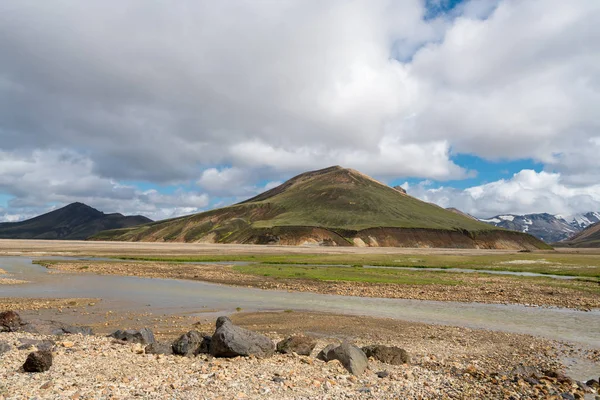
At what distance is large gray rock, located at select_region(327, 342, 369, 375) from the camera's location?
17372 mm

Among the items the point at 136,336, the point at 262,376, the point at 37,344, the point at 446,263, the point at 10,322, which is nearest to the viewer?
the point at 262,376

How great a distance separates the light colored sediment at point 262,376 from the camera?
1426 centimetres

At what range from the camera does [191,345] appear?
64.1 feet

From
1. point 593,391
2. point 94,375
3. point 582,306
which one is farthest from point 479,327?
point 94,375

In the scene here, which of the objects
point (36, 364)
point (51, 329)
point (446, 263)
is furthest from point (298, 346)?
point (446, 263)

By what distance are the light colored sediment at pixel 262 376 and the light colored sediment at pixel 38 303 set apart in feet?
43.6

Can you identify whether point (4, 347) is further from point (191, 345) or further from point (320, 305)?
point (320, 305)

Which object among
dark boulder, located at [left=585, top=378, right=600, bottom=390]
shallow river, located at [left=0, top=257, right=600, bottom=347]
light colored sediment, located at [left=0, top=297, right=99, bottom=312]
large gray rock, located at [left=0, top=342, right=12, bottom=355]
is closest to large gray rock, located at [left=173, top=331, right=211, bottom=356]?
large gray rock, located at [left=0, top=342, right=12, bottom=355]

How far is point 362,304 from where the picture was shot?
129 feet

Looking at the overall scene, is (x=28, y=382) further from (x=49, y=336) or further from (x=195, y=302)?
(x=195, y=302)

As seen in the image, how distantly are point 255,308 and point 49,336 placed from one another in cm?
1706

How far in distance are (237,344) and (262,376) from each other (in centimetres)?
312

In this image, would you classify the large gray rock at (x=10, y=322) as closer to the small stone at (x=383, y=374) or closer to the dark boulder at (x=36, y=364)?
the dark boulder at (x=36, y=364)

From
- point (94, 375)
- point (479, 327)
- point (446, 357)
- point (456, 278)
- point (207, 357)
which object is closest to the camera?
point (94, 375)
